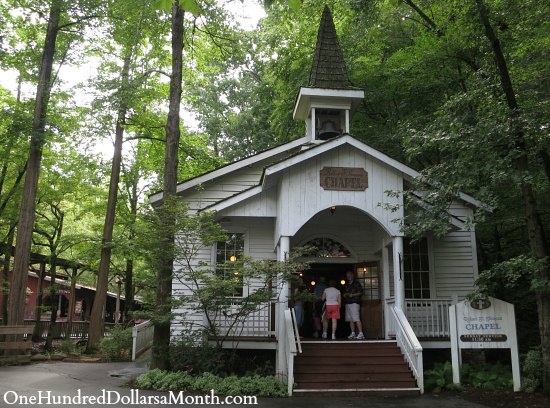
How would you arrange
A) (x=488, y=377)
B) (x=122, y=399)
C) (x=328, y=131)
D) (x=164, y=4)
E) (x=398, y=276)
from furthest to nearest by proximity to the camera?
(x=328, y=131) → (x=398, y=276) → (x=488, y=377) → (x=122, y=399) → (x=164, y=4)

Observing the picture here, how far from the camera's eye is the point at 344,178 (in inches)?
465

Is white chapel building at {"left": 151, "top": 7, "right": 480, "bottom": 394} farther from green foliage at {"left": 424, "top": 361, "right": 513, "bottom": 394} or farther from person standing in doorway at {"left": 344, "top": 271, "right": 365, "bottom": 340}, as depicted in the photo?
person standing in doorway at {"left": 344, "top": 271, "right": 365, "bottom": 340}

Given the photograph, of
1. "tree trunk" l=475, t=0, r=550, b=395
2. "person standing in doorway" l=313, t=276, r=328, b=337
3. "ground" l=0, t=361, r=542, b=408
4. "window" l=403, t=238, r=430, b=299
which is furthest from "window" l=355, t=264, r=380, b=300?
"tree trunk" l=475, t=0, r=550, b=395

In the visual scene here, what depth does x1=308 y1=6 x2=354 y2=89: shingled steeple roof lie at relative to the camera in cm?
1520

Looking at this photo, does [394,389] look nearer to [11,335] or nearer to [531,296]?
[531,296]

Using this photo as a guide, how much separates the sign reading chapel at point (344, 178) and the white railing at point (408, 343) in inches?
124

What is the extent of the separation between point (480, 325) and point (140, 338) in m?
12.6

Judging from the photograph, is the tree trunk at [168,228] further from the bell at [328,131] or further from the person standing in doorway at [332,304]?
the bell at [328,131]

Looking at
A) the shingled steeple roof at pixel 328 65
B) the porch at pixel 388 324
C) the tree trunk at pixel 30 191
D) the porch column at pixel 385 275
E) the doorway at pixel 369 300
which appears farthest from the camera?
the shingled steeple roof at pixel 328 65

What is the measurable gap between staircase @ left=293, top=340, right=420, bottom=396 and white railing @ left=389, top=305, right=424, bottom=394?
0.43 feet

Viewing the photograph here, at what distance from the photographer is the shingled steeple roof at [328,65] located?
49.9 ft

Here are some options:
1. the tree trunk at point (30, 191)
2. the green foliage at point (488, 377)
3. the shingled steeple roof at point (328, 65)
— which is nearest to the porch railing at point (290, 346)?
the green foliage at point (488, 377)

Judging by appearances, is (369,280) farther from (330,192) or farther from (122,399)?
(122,399)

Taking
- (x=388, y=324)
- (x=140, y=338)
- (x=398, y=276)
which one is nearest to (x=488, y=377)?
(x=388, y=324)
